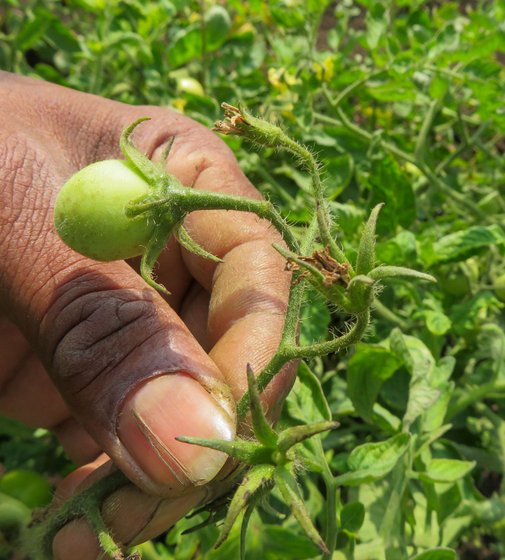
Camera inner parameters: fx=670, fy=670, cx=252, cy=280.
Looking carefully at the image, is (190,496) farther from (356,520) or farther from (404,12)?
(404,12)

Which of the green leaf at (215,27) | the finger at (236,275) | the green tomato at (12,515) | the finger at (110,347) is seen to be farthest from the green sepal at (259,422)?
the green leaf at (215,27)

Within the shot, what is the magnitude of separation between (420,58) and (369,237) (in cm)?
118

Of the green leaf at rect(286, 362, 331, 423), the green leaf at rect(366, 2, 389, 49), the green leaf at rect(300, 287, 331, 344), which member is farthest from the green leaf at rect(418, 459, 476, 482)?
the green leaf at rect(366, 2, 389, 49)

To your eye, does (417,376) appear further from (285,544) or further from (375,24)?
(375,24)

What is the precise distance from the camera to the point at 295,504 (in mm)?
858

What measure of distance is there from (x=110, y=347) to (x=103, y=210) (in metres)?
0.27

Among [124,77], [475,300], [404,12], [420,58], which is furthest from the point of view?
[404,12]

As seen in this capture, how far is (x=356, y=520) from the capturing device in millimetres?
1459

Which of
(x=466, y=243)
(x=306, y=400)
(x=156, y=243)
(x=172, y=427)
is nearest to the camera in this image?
(x=156, y=243)

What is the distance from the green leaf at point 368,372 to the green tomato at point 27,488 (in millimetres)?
748

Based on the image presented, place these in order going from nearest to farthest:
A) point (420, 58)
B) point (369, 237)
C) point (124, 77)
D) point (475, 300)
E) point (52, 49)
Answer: point (369, 237), point (475, 300), point (420, 58), point (124, 77), point (52, 49)

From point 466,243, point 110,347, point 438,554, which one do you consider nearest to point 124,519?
point 110,347

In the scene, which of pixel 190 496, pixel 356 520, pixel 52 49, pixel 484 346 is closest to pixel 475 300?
pixel 484 346

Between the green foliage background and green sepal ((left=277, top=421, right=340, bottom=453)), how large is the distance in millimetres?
520
